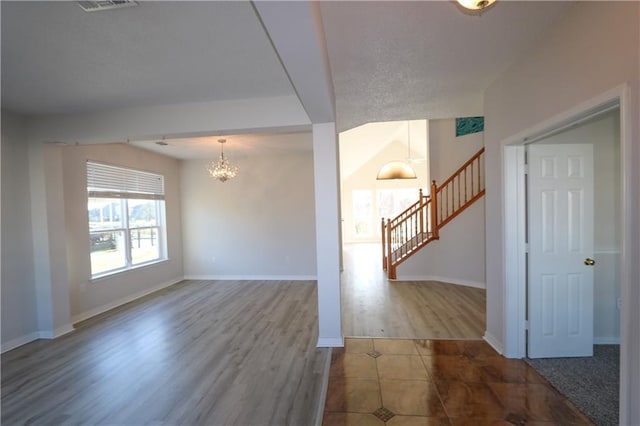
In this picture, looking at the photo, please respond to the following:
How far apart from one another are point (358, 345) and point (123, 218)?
15.3 ft

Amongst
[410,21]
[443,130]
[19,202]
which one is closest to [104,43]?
[410,21]

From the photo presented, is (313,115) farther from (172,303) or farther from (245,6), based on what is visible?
(172,303)

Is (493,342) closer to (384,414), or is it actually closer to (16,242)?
(384,414)

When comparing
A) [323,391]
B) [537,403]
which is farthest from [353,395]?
[537,403]

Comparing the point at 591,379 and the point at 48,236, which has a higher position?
the point at 48,236

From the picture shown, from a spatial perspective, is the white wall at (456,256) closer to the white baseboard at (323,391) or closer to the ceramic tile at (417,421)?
the white baseboard at (323,391)

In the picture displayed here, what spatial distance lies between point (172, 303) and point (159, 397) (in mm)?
2836

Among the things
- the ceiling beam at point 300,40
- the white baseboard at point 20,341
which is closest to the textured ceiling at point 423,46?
the ceiling beam at point 300,40

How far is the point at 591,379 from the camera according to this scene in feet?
8.16

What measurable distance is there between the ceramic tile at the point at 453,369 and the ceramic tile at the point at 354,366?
53 centimetres

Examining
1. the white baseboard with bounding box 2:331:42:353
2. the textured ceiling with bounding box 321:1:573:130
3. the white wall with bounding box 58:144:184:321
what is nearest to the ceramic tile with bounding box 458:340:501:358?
the textured ceiling with bounding box 321:1:573:130

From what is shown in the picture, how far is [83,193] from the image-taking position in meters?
4.52

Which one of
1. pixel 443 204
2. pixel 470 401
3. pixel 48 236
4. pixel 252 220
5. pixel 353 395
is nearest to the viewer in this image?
pixel 470 401

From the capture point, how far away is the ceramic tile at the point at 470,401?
215 cm
